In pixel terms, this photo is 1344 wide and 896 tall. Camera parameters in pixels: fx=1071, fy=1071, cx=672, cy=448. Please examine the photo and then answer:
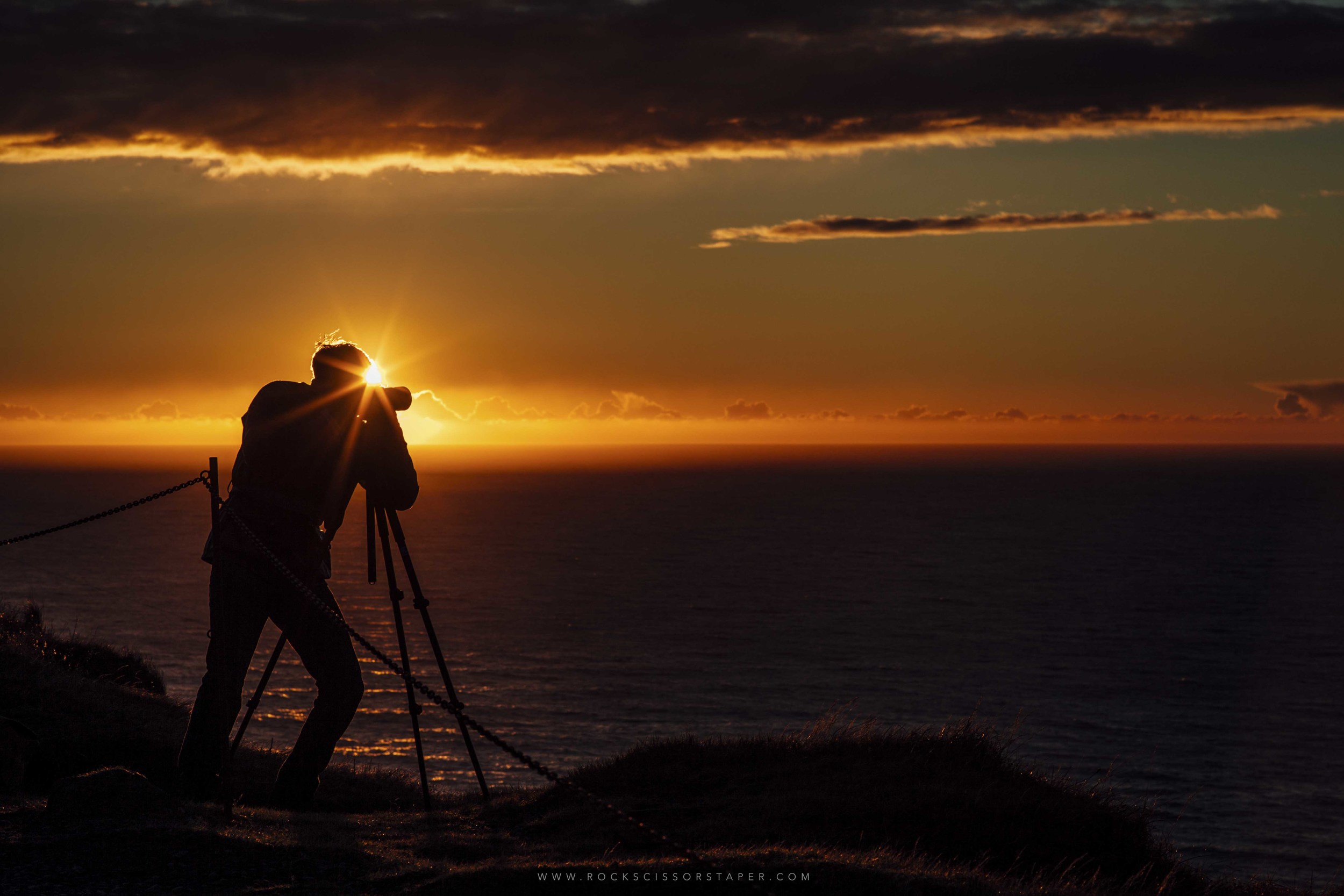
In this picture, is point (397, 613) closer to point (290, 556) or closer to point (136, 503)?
point (290, 556)

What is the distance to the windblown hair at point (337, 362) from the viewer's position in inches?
303

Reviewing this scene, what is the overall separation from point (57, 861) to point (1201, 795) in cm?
4156

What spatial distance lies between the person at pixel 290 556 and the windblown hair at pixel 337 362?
0.02m

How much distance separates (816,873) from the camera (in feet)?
18.3

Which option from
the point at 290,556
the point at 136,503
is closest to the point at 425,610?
the point at 290,556

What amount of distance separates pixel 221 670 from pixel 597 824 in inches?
112

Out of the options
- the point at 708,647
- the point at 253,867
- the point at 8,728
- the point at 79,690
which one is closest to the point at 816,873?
the point at 253,867

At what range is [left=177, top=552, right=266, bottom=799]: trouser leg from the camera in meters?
7.02

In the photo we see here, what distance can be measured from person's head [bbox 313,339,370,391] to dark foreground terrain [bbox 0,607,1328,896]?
287 cm

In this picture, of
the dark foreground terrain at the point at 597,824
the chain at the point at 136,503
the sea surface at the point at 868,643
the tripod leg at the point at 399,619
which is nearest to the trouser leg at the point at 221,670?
the dark foreground terrain at the point at 597,824

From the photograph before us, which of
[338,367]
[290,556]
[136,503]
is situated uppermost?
[338,367]

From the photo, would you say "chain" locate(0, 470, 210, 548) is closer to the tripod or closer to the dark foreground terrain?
the tripod

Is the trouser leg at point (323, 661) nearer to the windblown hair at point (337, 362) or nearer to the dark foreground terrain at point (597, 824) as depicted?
the dark foreground terrain at point (597, 824)

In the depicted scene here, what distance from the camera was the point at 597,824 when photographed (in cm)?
783
